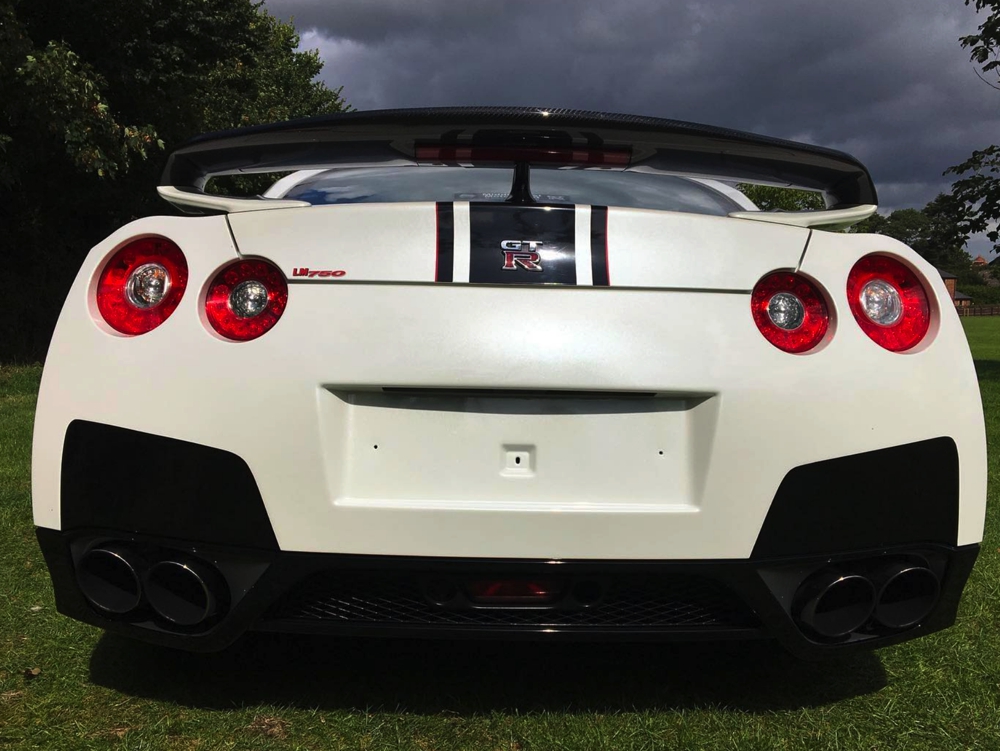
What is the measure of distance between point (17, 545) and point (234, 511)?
7.47 ft

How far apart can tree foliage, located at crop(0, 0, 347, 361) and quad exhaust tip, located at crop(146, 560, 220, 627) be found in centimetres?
1029

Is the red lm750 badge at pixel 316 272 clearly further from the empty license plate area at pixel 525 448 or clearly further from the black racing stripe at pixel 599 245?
the black racing stripe at pixel 599 245

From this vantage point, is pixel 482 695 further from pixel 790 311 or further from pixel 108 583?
pixel 790 311

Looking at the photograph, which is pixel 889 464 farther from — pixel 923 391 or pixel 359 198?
pixel 359 198

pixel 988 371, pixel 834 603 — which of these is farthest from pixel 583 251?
pixel 988 371

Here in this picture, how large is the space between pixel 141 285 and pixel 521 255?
0.81 meters

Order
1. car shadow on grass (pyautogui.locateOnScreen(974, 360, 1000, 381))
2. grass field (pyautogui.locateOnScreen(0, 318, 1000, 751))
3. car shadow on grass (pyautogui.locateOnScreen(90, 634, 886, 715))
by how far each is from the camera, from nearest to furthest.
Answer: grass field (pyautogui.locateOnScreen(0, 318, 1000, 751)) < car shadow on grass (pyautogui.locateOnScreen(90, 634, 886, 715)) < car shadow on grass (pyautogui.locateOnScreen(974, 360, 1000, 381))

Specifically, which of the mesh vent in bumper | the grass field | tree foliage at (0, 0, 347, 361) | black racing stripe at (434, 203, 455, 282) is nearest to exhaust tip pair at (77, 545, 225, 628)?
the mesh vent in bumper

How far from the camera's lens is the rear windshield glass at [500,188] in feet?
8.41

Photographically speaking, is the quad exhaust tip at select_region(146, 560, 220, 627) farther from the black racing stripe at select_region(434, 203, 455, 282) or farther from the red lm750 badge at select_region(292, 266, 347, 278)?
the black racing stripe at select_region(434, 203, 455, 282)

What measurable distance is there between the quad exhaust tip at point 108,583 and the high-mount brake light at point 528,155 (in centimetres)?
109

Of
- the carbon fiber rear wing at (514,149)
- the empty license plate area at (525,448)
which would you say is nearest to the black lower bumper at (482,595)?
the empty license plate area at (525,448)

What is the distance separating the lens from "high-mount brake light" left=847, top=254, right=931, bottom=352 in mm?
1876

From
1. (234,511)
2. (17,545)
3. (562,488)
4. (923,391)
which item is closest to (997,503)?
(923,391)
